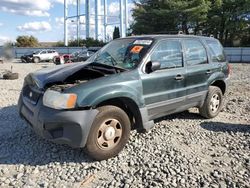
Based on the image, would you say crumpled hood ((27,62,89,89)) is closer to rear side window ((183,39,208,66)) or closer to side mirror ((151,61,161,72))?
side mirror ((151,61,161,72))

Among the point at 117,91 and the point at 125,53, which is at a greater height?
the point at 125,53

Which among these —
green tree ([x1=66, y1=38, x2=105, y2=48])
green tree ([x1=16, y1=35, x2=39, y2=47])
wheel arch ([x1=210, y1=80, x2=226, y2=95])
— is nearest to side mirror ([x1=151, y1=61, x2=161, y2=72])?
wheel arch ([x1=210, y1=80, x2=226, y2=95])

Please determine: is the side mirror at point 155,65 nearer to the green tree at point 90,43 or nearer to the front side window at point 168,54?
the front side window at point 168,54

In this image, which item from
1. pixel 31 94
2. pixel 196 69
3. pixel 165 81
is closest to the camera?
pixel 31 94

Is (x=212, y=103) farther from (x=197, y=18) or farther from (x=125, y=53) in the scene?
(x=197, y=18)

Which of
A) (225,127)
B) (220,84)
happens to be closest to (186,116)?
(225,127)

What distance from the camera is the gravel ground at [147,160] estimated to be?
3.94 meters

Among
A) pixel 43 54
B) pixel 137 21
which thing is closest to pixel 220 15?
pixel 137 21

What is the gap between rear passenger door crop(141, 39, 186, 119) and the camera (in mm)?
5004

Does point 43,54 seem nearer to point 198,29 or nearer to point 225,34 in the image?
point 198,29

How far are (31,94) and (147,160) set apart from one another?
201 centimetres

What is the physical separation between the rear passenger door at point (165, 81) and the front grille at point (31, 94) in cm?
162

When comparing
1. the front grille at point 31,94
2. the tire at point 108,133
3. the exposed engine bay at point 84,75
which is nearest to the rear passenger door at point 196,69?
the exposed engine bay at point 84,75

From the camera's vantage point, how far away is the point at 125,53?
532cm
